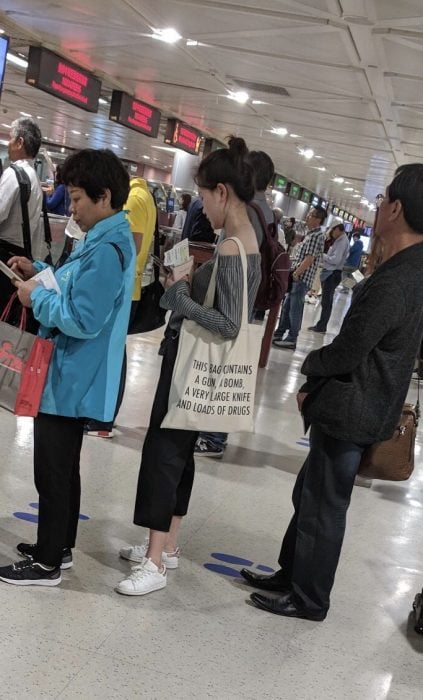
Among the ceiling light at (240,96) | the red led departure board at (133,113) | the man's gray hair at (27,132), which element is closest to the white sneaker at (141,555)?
the man's gray hair at (27,132)

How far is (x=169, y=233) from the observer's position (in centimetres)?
1466

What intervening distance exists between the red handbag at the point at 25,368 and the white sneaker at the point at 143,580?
2.55ft

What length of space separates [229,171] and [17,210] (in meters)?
2.21

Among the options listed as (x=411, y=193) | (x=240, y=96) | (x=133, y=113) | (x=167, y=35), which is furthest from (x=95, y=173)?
(x=133, y=113)

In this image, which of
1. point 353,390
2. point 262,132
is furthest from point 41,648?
point 262,132

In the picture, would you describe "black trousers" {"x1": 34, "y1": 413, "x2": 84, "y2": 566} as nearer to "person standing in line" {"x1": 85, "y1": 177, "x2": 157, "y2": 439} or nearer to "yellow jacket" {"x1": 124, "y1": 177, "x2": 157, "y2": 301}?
"person standing in line" {"x1": 85, "y1": 177, "x2": 157, "y2": 439}

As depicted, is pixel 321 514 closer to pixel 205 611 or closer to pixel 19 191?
pixel 205 611

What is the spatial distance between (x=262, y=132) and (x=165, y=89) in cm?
341

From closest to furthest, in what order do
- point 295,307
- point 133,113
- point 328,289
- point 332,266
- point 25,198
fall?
1. point 25,198
2. point 295,307
3. point 332,266
4. point 328,289
5. point 133,113

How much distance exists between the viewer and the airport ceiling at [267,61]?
658 centimetres

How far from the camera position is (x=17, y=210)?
458 cm

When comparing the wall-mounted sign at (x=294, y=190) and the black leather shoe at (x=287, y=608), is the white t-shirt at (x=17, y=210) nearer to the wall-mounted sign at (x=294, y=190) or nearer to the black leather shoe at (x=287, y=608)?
the black leather shoe at (x=287, y=608)

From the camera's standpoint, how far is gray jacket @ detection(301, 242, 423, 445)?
2.62 m

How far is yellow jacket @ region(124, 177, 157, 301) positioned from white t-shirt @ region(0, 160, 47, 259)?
2.24 feet
